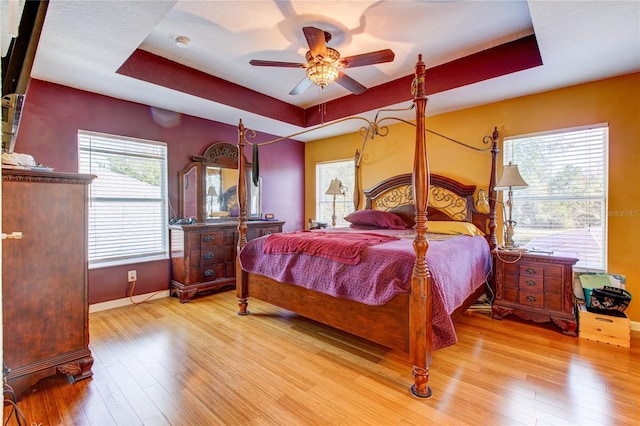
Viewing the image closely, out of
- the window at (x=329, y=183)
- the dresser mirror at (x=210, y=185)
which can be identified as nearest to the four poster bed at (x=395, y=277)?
the dresser mirror at (x=210, y=185)

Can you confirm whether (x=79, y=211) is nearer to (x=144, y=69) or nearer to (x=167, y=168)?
(x=144, y=69)

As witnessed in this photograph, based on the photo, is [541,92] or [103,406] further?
[541,92]

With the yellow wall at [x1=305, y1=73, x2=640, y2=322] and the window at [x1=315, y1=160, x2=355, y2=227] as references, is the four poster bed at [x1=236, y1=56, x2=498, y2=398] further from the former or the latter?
the window at [x1=315, y1=160, x2=355, y2=227]

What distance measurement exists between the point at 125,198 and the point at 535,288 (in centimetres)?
459

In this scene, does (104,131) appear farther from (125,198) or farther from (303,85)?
(303,85)

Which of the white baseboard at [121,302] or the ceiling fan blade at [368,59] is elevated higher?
the ceiling fan blade at [368,59]

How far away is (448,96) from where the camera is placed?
3.55 m

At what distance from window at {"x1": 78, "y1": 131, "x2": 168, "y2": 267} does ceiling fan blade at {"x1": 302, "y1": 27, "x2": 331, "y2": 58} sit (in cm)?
260

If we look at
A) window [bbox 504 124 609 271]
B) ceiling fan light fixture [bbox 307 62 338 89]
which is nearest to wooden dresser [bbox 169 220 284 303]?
ceiling fan light fixture [bbox 307 62 338 89]

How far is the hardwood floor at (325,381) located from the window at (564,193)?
93 centimetres

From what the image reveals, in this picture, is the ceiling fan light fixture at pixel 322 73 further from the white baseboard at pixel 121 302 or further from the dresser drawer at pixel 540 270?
the white baseboard at pixel 121 302

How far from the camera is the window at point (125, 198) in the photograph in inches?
139

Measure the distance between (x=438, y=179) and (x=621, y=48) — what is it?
2045 mm

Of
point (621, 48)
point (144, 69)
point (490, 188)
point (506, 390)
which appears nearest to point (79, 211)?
point (144, 69)
